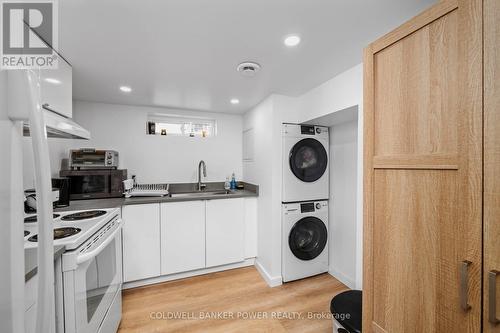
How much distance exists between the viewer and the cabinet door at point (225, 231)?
8.68ft

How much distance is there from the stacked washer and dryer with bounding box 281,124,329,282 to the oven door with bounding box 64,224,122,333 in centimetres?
172

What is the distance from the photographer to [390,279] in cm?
89

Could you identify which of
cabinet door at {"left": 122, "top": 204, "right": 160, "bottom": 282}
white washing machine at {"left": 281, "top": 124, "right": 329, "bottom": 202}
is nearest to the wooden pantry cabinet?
white washing machine at {"left": 281, "top": 124, "right": 329, "bottom": 202}

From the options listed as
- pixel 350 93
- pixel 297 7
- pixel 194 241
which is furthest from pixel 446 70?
pixel 194 241

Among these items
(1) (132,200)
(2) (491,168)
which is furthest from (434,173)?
(1) (132,200)

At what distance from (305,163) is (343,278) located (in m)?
1.46

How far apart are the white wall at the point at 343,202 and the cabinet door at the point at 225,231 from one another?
3.96 feet

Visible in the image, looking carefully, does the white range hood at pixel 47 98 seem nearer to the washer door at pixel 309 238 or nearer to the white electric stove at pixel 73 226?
the white electric stove at pixel 73 226

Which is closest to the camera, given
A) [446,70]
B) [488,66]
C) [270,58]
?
[488,66]

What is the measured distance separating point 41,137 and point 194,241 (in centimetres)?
236

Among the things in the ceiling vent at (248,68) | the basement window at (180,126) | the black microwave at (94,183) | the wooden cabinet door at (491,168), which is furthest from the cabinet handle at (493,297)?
the basement window at (180,126)

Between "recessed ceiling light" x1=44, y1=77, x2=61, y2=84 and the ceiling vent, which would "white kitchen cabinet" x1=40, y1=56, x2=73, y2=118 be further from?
the ceiling vent

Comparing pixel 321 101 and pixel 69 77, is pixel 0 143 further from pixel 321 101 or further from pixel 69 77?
pixel 321 101

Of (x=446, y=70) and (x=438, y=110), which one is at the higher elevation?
(x=446, y=70)
